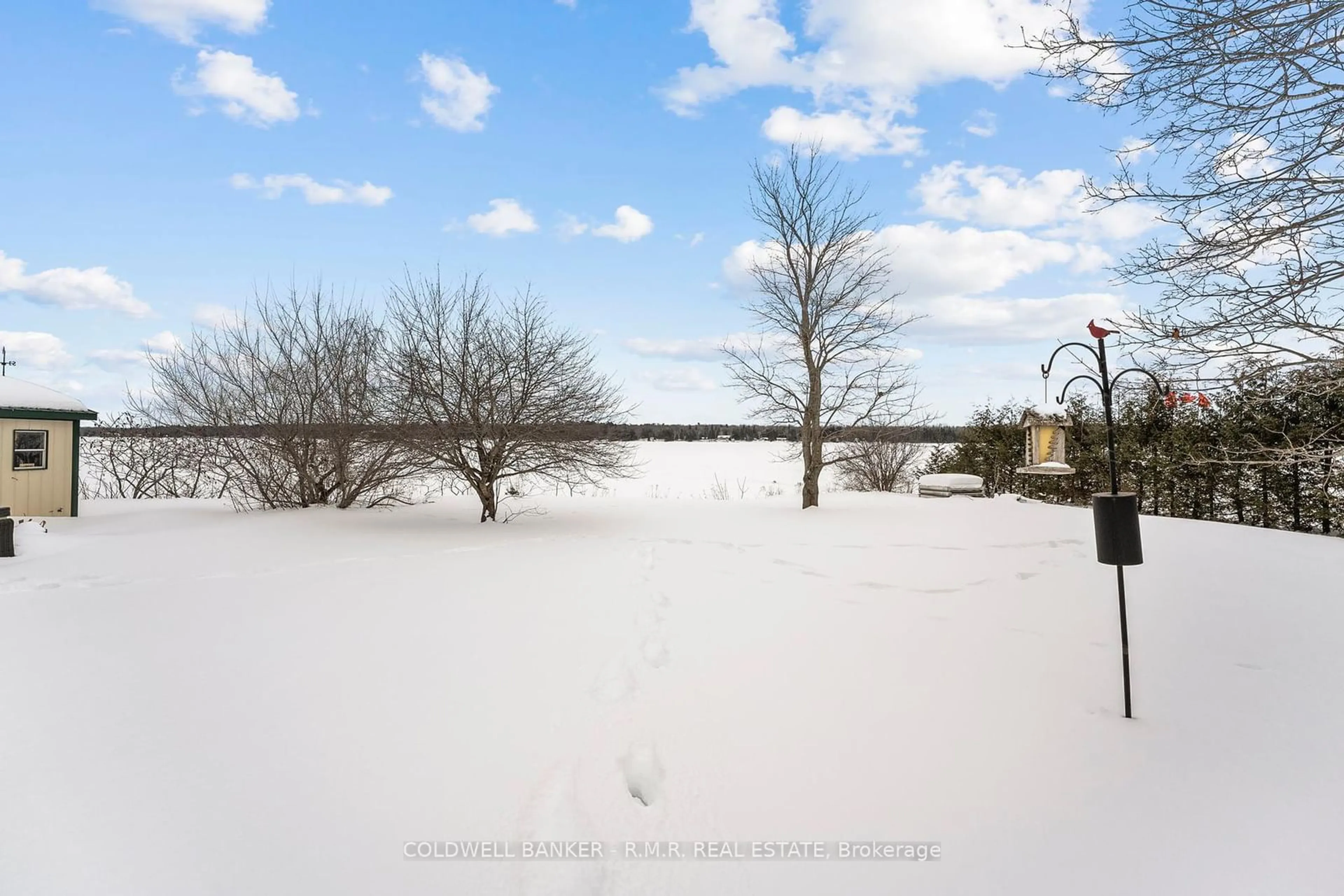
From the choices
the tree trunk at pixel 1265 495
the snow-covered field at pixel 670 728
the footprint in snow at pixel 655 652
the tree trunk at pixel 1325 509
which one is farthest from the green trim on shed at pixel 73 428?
the tree trunk at pixel 1265 495

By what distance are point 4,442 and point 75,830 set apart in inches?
519

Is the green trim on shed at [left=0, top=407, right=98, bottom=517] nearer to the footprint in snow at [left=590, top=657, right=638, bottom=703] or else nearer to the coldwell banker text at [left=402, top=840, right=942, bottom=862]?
the footprint in snow at [left=590, top=657, right=638, bottom=703]

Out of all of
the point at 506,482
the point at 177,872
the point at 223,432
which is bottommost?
the point at 177,872

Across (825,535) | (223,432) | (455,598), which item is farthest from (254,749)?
(223,432)

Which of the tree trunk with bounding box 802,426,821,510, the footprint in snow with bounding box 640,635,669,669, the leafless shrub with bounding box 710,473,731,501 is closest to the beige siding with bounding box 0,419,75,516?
the footprint in snow with bounding box 640,635,669,669

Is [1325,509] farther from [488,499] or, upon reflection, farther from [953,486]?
[488,499]

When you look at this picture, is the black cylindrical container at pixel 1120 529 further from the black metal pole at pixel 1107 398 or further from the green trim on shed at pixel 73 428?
the green trim on shed at pixel 73 428

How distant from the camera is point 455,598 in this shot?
19.8ft

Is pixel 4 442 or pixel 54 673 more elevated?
pixel 4 442

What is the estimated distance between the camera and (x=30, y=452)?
1184 cm

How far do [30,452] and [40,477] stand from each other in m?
0.48

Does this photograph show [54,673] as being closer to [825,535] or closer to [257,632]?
[257,632]

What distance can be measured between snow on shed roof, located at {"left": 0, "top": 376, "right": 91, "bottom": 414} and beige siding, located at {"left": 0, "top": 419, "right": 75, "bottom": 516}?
29 centimetres

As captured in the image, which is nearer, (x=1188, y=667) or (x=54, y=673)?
(x=54, y=673)
